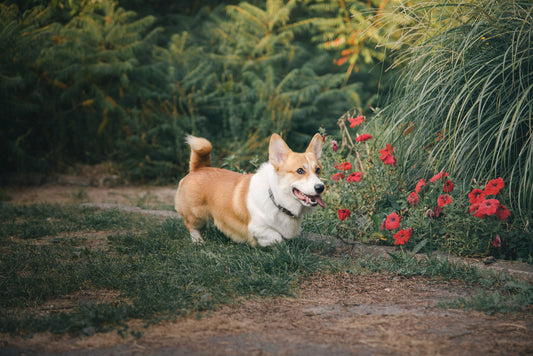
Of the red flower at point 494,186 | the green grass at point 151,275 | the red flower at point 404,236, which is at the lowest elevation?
the green grass at point 151,275

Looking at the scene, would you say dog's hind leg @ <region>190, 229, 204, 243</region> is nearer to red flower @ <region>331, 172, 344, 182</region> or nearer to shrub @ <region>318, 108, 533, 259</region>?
shrub @ <region>318, 108, 533, 259</region>

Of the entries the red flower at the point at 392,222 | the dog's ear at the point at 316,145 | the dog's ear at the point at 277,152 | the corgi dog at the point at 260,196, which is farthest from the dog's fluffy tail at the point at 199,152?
the red flower at the point at 392,222

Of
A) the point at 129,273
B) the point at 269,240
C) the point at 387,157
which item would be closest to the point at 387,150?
the point at 387,157

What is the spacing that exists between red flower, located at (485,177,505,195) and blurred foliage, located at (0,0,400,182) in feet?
16.4

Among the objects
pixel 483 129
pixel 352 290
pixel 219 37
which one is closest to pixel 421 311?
pixel 352 290

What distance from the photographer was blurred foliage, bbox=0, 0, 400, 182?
27.0 ft

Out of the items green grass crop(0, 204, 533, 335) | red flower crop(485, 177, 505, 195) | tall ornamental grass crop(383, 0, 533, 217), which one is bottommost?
green grass crop(0, 204, 533, 335)

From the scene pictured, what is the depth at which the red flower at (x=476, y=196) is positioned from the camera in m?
3.42

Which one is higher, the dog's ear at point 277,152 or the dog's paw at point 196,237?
the dog's ear at point 277,152

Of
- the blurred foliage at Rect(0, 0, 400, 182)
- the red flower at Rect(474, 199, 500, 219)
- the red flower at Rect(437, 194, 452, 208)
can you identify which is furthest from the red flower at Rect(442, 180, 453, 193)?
the blurred foliage at Rect(0, 0, 400, 182)

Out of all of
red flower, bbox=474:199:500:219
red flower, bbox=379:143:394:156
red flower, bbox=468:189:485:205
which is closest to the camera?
red flower, bbox=474:199:500:219

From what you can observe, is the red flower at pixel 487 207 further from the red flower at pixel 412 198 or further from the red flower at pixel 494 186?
the red flower at pixel 412 198

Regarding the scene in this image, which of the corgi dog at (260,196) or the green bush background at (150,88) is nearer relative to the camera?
the corgi dog at (260,196)

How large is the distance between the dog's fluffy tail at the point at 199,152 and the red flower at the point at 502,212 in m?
2.59
